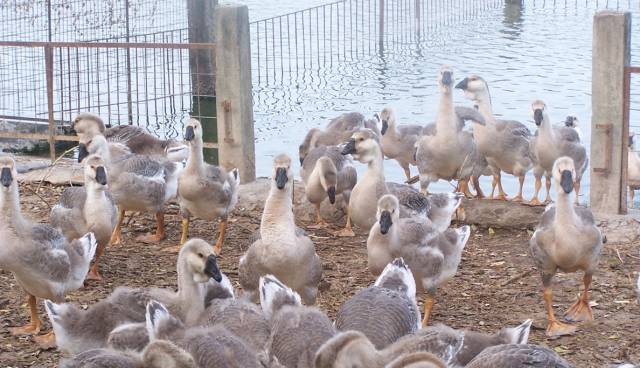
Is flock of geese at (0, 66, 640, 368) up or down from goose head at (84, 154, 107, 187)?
down

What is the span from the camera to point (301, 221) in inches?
403

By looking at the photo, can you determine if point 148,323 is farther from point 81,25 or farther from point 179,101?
point 81,25

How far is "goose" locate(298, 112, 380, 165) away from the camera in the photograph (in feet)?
36.5

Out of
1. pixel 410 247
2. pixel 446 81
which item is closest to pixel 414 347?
pixel 410 247

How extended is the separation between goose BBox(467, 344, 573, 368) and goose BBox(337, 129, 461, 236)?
11.5 feet

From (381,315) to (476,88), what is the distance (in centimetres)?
551

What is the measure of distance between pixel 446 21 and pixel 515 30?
61.7 inches

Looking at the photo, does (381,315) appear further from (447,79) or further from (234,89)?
(234,89)

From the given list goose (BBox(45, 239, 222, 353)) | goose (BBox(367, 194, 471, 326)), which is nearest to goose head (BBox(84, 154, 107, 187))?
goose (BBox(45, 239, 222, 353))

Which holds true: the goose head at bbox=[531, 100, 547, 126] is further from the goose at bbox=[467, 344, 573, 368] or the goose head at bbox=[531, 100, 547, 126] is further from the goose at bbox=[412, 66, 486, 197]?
the goose at bbox=[467, 344, 573, 368]

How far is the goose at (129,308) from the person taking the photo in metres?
6.07

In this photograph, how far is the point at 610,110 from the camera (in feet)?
30.3

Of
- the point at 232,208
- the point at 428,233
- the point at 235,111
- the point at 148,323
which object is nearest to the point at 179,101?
the point at 235,111

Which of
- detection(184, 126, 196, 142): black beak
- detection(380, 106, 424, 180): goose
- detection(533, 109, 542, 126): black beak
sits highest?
detection(533, 109, 542, 126): black beak
